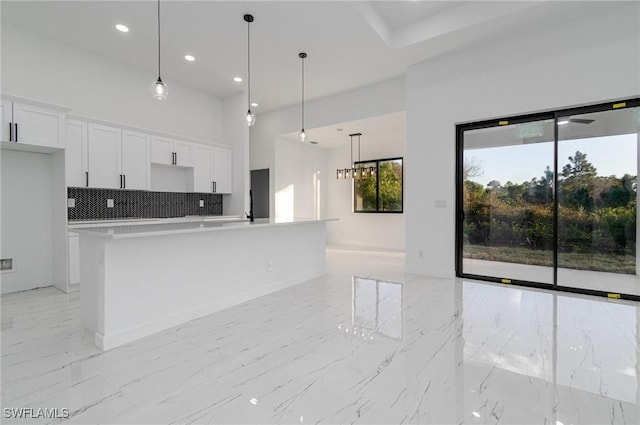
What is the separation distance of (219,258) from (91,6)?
11.4 feet

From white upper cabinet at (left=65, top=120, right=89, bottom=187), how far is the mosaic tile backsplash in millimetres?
343

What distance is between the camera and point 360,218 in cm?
923

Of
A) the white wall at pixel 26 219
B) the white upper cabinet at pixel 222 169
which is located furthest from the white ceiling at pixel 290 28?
the white wall at pixel 26 219

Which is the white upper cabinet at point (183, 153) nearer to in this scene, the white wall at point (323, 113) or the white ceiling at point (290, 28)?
the white ceiling at point (290, 28)

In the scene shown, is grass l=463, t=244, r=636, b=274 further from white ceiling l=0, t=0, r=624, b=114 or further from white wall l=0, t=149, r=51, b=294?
white wall l=0, t=149, r=51, b=294

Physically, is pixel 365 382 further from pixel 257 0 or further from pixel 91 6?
pixel 91 6

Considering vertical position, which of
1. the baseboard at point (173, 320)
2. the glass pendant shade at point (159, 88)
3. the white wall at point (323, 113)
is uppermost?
the white wall at point (323, 113)

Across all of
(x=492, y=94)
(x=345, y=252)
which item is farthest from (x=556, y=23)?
(x=345, y=252)

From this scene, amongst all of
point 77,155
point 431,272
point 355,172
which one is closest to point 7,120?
point 77,155

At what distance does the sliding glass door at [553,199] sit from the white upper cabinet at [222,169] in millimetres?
4525

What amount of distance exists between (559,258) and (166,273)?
4.87 metres

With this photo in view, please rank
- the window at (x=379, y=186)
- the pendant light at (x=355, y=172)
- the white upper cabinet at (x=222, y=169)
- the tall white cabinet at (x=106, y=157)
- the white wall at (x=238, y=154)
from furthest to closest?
1. the window at (x=379, y=186)
2. the pendant light at (x=355, y=172)
3. the white wall at (x=238, y=154)
4. the white upper cabinet at (x=222, y=169)
5. the tall white cabinet at (x=106, y=157)

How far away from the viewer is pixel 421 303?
368 centimetres

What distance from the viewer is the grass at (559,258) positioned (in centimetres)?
389
